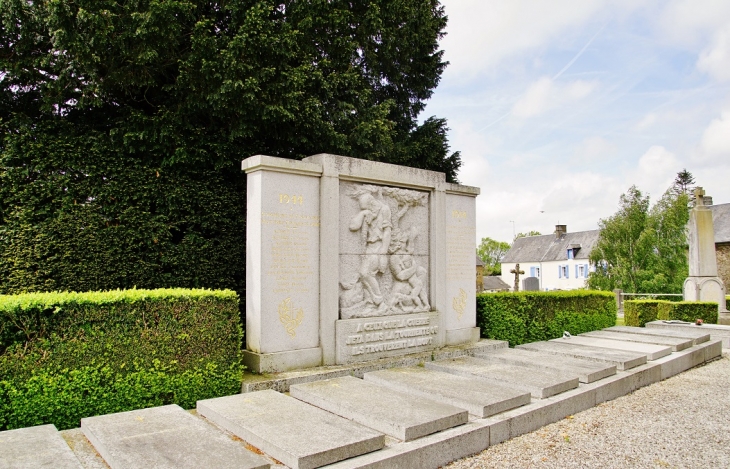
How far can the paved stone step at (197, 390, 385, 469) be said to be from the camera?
3.62m

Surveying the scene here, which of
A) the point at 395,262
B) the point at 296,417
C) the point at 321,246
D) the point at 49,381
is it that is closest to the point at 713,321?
the point at 395,262

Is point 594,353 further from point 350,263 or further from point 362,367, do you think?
point 350,263

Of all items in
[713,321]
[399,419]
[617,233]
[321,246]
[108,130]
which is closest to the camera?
[399,419]

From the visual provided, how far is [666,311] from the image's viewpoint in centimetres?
1342

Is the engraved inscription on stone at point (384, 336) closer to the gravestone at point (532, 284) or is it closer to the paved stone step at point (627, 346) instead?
the paved stone step at point (627, 346)

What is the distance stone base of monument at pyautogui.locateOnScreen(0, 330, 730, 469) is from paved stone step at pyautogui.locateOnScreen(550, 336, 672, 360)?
1.01 meters

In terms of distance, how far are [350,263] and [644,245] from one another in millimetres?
24085

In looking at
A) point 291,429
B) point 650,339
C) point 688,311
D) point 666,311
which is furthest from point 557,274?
point 291,429

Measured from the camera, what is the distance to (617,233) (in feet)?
88.1

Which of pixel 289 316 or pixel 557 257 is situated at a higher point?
pixel 557 257

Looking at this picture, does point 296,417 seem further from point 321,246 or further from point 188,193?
point 188,193

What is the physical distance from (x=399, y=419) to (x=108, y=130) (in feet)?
26.7

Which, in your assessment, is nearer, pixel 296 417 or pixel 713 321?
pixel 296 417

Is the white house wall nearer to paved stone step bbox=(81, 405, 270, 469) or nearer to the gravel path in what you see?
the gravel path
